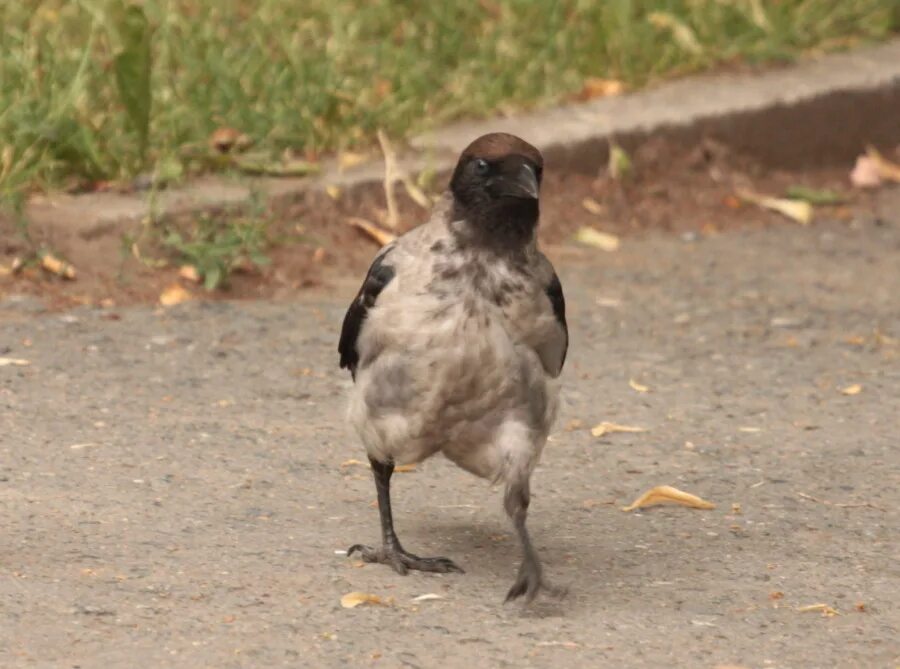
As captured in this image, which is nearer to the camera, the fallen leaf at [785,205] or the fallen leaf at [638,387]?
the fallen leaf at [638,387]

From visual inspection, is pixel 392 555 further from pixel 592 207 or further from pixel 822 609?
pixel 592 207

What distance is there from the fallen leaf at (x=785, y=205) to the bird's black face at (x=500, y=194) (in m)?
4.24

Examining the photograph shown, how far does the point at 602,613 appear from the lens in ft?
13.9

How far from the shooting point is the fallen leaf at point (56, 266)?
21.9 ft

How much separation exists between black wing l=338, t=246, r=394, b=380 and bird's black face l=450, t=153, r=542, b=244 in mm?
254

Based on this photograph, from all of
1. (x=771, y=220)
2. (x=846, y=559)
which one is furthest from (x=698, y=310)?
(x=846, y=559)

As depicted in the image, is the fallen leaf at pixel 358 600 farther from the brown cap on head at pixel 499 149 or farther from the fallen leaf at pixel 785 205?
the fallen leaf at pixel 785 205

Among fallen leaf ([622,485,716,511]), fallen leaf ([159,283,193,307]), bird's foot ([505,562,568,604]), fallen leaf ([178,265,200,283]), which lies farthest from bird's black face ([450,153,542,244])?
fallen leaf ([178,265,200,283])

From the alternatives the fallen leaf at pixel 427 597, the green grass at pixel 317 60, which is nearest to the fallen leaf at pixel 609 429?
the fallen leaf at pixel 427 597

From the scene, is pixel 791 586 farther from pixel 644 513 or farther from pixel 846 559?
pixel 644 513

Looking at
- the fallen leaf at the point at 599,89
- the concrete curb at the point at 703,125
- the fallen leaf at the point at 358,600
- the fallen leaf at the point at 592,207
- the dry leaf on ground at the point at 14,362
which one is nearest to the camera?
the fallen leaf at the point at 358,600

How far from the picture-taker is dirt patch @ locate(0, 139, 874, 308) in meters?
6.75

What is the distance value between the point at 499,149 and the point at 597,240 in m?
3.59

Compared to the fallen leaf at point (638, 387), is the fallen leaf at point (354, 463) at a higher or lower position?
higher
